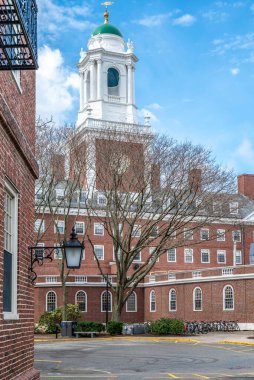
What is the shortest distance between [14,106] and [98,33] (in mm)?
72925

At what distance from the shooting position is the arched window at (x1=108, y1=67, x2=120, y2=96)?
81.4 meters

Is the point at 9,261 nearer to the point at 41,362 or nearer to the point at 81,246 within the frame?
the point at 81,246

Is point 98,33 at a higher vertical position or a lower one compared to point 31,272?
higher

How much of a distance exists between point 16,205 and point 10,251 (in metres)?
0.79

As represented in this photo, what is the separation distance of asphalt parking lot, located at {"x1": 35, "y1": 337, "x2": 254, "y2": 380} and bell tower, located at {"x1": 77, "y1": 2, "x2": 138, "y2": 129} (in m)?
51.8

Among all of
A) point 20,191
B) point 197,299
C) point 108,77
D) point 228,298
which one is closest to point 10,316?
point 20,191

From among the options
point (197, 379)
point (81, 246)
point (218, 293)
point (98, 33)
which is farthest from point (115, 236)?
point (98, 33)

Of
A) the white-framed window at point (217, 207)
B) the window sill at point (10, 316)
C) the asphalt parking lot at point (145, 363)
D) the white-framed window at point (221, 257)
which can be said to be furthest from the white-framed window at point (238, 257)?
the window sill at point (10, 316)

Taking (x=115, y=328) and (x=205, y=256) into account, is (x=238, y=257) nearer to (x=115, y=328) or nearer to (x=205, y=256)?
(x=205, y=256)

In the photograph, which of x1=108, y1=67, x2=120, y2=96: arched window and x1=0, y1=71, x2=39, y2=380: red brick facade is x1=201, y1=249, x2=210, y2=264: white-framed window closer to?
x1=108, y1=67, x2=120, y2=96: arched window

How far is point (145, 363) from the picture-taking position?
22.6 meters

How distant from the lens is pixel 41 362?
22.6 m

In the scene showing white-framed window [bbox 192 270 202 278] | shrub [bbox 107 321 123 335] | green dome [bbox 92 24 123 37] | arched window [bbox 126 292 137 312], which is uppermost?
green dome [bbox 92 24 123 37]

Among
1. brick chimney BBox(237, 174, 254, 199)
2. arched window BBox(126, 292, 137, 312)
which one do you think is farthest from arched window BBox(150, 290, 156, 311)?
brick chimney BBox(237, 174, 254, 199)
